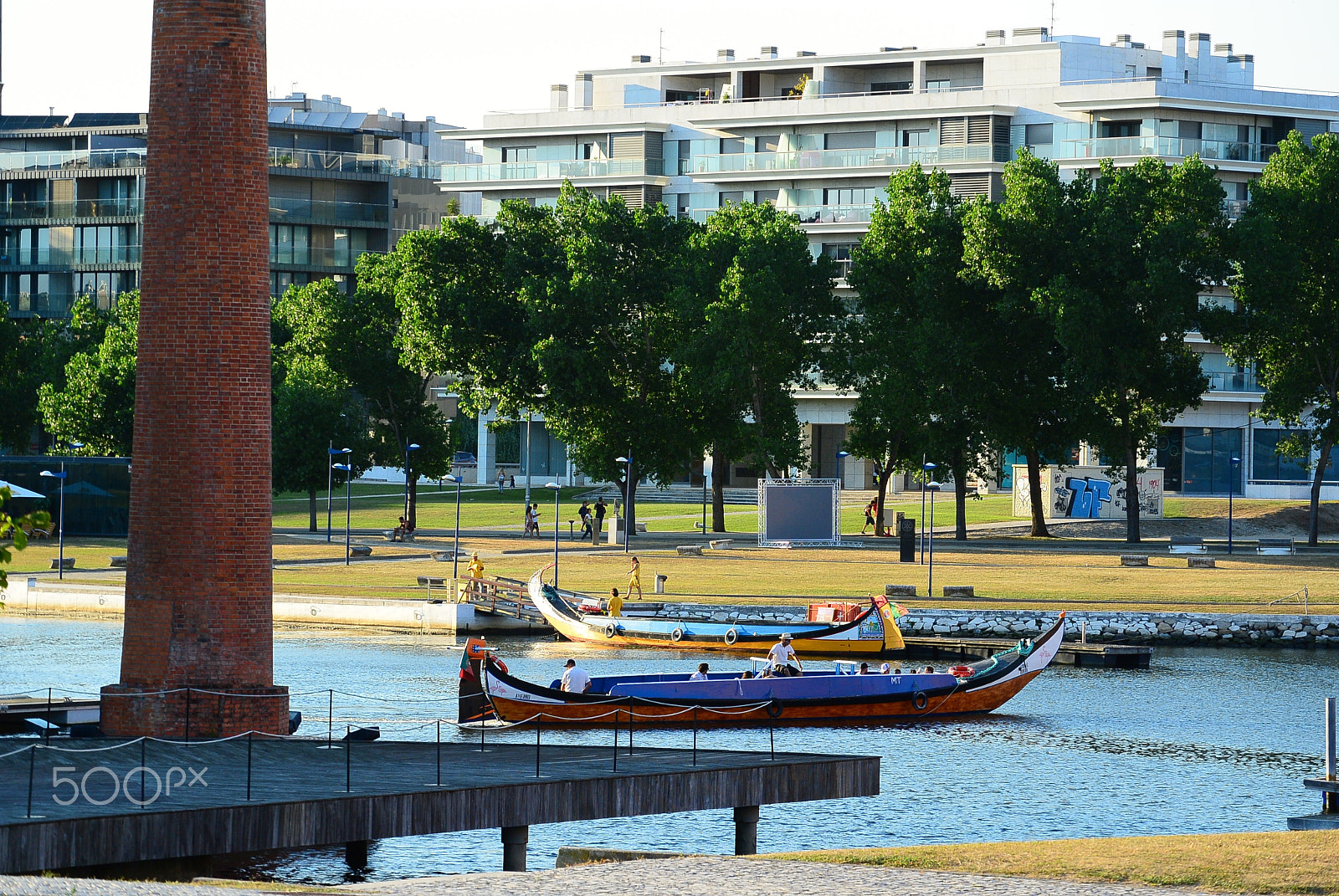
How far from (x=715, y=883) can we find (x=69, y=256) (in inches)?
4886

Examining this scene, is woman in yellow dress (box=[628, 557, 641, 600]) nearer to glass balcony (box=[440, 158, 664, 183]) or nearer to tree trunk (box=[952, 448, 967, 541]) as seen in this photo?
tree trunk (box=[952, 448, 967, 541])

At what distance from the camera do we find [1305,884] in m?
19.4

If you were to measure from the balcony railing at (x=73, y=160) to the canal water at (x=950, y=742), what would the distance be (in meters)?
78.6

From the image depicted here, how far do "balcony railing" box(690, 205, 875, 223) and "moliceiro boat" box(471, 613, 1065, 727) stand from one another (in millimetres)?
73488

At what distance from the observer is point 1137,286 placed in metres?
76.4

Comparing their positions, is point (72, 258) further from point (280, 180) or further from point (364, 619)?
point (364, 619)

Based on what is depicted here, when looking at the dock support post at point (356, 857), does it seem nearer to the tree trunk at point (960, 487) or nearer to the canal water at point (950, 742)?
the canal water at point (950, 742)

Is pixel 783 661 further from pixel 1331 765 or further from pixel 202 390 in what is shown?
pixel 202 390

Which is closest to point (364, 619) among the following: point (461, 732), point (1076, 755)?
point (461, 732)

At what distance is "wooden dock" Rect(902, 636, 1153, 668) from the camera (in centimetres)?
5347

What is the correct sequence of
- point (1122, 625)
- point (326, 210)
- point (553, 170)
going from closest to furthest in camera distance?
point (1122, 625) → point (553, 170) → point (326, 210)

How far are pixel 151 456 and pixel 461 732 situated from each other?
13976 mm

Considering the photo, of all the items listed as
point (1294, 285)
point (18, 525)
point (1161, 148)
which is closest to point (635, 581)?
point (1294, 285)

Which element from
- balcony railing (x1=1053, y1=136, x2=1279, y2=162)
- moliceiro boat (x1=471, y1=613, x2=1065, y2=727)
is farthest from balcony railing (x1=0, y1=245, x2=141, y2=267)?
moliceiro boat (x1=471, y1=613, x2=1065, y2=727)
